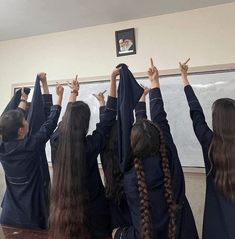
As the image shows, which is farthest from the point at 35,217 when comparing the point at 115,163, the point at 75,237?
the point at 115,163

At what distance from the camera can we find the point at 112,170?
133 centimetres

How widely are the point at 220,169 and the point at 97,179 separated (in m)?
0.58

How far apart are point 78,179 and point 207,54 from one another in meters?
1.37

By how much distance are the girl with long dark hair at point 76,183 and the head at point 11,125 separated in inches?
10.7

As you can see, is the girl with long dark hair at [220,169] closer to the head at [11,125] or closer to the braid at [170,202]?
the braid at [170,202]

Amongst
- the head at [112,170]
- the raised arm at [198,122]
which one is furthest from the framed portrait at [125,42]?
the head at [112,170]

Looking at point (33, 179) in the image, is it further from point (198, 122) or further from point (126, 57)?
point (126, 57)

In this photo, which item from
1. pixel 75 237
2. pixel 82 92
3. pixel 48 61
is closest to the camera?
pixel 75 237

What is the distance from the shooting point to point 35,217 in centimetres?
142

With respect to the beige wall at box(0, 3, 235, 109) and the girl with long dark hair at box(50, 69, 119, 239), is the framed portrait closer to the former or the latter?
the beige wall at box(0, 3, 235, 109)

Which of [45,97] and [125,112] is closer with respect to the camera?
[125,112]

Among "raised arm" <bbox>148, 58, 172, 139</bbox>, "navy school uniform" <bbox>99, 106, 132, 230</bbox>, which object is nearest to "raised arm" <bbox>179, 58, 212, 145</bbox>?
"raised arm" <bbox>148, 58, 172, 139</bbox>

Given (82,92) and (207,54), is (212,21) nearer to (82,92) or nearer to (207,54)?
(207,54)

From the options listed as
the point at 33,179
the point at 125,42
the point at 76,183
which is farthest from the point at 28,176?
the point at 125,42
